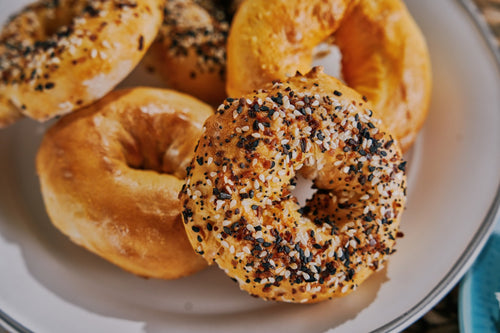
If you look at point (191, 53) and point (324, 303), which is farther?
point (191, 53)

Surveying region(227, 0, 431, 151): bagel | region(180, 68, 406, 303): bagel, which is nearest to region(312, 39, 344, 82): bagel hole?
region(227, 0, 431, 151): bagel

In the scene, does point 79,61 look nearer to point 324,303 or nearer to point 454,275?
point 324,303

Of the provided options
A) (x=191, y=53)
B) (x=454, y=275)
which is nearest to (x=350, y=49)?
(x=191, y=53)

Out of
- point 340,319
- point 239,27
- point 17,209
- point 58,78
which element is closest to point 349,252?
point 340,319

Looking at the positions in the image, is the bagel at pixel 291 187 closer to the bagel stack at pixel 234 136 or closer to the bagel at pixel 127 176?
the bagel stack at pixel 234 136

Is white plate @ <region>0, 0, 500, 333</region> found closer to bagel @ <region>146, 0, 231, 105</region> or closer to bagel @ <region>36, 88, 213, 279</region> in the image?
bagel @ <region>36, 88, 213, 279</region>

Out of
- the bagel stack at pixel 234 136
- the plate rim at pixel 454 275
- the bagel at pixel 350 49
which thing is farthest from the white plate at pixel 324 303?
the bagel at pixel 350 49
